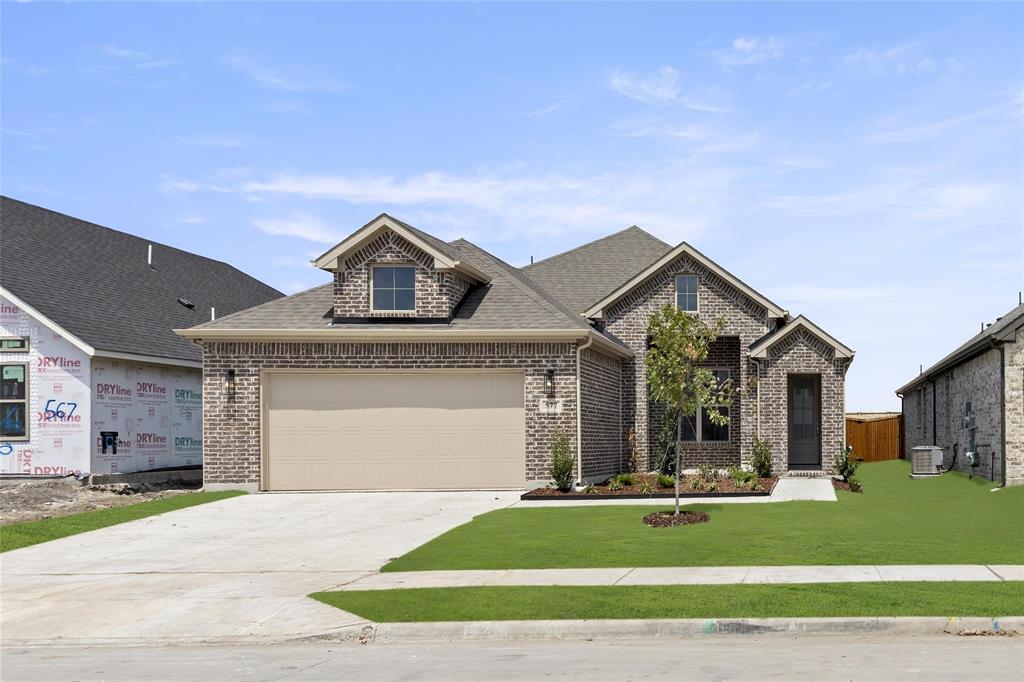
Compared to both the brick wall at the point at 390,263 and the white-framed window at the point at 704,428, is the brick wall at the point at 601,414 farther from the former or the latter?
the brick wall at the point at 390,263

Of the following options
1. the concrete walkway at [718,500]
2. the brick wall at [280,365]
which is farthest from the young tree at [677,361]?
the brick wall at [280,365]

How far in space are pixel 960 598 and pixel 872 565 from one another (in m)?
2.46

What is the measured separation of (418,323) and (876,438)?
29880 mm

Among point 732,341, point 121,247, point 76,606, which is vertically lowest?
point 76,606

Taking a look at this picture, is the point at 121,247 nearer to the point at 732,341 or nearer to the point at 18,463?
the point at 18,463

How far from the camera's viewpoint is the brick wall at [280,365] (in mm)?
25359

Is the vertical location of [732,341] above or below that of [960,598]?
above

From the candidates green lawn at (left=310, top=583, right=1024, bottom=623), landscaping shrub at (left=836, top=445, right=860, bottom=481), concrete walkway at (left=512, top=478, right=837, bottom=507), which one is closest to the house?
concrete walkway at (left=512, top=478, right=837, bottom=507)

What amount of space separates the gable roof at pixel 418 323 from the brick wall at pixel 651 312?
370 cm

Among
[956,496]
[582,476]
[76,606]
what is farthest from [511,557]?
[956,496]

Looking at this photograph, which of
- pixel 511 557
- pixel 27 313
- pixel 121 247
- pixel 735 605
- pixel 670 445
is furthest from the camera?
pixel 121 247

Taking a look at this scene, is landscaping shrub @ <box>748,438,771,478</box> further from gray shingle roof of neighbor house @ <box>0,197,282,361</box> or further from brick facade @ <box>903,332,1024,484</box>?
gray shingle roof of neighbor house @ <box>0,197,282,361</box>

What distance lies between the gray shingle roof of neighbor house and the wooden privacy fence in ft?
88.5

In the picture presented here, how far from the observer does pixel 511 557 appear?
15.1 metres
